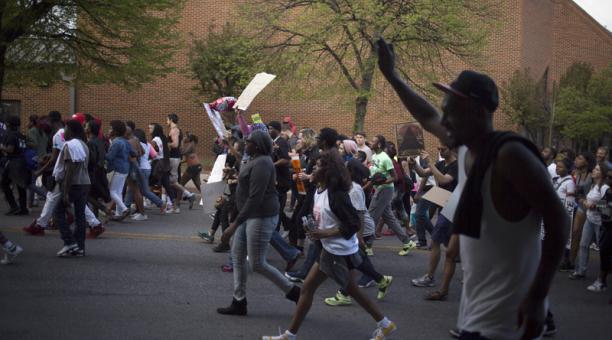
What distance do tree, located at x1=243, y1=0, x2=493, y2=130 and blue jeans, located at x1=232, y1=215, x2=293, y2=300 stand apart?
13134mm

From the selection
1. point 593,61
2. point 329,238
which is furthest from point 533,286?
point 593,61

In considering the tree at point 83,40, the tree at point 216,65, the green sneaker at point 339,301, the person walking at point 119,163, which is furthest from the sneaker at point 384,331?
the tree at point 216,65

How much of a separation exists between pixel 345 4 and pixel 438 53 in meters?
2.99

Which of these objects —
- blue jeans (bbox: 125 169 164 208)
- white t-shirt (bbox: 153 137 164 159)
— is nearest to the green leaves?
white t-shirt (bbox: 153 137 164 159)

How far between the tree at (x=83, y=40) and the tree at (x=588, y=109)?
2040 centimetres

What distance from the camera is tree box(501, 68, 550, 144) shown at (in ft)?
100

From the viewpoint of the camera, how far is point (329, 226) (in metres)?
6.44

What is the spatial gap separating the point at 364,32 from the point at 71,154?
1264cm

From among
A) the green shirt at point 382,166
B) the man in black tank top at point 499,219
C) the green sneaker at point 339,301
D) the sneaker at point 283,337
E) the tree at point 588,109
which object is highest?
the tree at point 588,109

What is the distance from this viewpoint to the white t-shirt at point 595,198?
30.8 feet

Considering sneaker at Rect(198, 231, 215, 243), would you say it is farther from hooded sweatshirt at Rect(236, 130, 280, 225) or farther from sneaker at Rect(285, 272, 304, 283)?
hooded sweatshirt at Rect(236, 130, 280, 225)

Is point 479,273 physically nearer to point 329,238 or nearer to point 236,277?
point 329,238

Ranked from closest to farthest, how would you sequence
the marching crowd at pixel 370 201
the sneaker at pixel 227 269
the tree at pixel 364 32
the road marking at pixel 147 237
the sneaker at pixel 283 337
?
1. the marching crowd at pixel 370 201
2. the sneaker at pixel 283 337
3. the sneaker at pixel 227 269
4. the road marking at pixel 147 237
5. the tree at pixel 364 32

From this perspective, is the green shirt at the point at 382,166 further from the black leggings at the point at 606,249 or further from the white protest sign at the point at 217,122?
the black leggings at the point at 606,249
